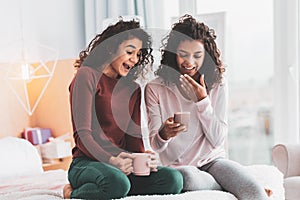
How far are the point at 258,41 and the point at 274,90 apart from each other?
0.32m

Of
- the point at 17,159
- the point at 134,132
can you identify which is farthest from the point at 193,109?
the point at 17,159

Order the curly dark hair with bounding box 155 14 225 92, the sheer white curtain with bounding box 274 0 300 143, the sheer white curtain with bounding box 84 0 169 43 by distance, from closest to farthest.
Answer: the curly dark hair with bounding box 155 14 225 92 → the sheer white curtain with bounding box 274 0 300 143 → the sheer white curtain with bounding box 84 0 169 43

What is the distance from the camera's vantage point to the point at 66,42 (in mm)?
3482

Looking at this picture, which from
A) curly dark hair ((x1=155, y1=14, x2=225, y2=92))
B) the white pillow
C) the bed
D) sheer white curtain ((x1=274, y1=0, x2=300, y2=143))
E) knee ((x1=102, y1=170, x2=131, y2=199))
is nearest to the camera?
knee ((x1=102, y1=170, x2=131, y2=199))

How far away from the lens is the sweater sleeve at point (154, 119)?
1.79 meters

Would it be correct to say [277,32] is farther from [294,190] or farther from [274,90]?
[294,190]

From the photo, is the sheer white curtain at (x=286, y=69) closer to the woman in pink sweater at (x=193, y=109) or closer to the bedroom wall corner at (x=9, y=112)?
the woman in pink sweater at (x=193, y=109)

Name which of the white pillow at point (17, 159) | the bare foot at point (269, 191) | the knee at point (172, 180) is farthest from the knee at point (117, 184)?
the white pillow at point (17, 159)

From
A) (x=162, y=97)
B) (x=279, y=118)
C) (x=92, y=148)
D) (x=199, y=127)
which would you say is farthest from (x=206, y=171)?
(x=279, y=118)

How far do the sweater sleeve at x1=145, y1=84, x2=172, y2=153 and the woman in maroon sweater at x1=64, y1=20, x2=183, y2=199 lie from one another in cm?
6

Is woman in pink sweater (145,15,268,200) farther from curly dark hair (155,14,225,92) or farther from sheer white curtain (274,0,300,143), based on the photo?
sheer white curtain (274,0,300,143)

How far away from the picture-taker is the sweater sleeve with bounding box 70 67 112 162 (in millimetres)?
1651

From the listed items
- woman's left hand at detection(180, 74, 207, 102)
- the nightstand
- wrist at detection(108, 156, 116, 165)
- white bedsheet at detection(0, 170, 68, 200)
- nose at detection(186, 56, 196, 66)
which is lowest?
the nightstand

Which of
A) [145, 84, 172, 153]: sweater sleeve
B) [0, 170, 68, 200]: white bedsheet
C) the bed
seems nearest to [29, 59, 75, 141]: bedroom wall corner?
the bed
